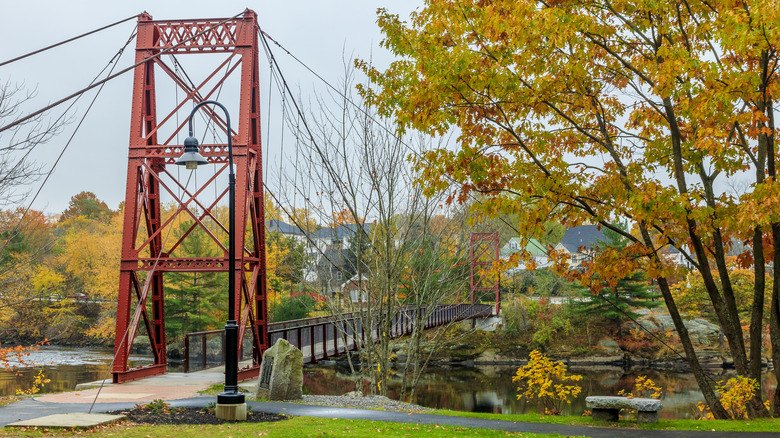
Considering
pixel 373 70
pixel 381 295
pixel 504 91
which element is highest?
pixel 373 70

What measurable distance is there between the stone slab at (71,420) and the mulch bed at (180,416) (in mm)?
298

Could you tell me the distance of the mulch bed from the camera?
7938 millimetres

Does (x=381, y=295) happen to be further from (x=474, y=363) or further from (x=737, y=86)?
(x=474, y=363)

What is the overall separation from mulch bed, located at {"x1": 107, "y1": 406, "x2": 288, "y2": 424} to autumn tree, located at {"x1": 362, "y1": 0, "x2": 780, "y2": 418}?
3.73 metres

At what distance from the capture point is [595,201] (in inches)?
358

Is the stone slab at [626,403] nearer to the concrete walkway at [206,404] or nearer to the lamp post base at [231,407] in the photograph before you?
the concrete walkway at [206,404]

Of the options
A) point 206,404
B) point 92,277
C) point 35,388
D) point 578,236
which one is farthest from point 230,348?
point 578,236

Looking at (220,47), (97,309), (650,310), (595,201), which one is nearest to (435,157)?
(595,201)

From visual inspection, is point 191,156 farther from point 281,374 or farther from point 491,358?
point 491,358

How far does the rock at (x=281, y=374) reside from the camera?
10477mm

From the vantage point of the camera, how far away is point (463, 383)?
1140 inches

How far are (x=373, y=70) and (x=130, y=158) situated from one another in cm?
514

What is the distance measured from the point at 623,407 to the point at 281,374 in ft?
16.7

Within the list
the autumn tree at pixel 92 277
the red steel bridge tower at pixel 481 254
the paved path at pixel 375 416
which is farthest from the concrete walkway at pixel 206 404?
the autumn tree at pixel 92 277
